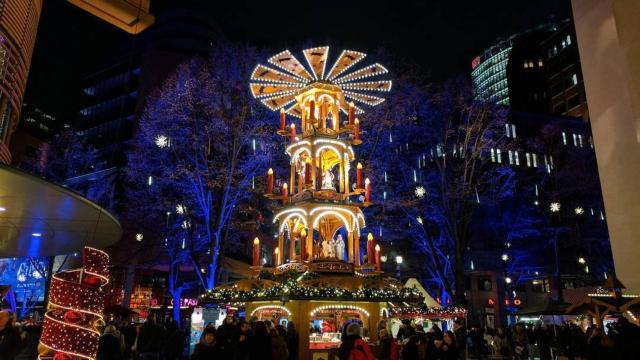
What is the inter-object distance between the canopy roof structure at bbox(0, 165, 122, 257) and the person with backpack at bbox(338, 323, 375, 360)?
5.42 metres

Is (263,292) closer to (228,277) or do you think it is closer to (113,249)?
(113,249)

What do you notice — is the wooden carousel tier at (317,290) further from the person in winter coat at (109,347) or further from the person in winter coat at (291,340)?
the person in winter coat at (109,347)

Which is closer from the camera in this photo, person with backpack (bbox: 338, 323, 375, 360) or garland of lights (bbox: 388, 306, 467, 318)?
person with backpack (bbox: 338, 323, 375, 360)

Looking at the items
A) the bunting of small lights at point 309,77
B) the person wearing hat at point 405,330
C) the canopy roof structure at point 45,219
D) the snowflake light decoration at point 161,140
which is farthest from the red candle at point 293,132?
the snowflake light decoration at point 161,140

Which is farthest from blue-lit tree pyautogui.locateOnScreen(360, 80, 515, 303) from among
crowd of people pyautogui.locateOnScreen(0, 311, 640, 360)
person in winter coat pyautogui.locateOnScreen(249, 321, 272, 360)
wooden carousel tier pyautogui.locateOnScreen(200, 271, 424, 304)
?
person in winter coat pyautogui.locateOnScreen(249, 321, 272, 360)

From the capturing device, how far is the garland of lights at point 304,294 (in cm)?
1495

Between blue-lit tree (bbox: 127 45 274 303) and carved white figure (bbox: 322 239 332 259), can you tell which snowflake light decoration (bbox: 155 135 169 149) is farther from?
carved white figure (bbox: 322 239 332 259)

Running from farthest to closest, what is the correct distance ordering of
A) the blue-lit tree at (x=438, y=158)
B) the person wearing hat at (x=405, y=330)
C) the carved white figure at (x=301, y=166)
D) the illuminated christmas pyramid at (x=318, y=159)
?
the blue-lit tree at (x=438, y=158), the carved white figure at (x=301, y=166), the illuminated christmas pyramid at (x=318, y=159), the person wearing hat at (x=405, y=330)

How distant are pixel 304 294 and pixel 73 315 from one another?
25.0ft

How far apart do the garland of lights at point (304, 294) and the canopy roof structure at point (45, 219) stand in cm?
474

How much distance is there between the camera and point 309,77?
2070 cm

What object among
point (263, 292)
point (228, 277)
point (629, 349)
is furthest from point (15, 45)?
point (228, 277)

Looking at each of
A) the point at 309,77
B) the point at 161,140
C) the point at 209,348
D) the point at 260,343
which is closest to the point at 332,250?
the point at 309,77

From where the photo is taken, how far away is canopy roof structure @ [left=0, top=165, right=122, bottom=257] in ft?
25.7
